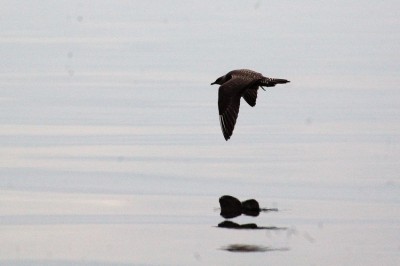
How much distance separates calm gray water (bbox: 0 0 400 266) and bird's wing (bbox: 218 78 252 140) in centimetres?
23

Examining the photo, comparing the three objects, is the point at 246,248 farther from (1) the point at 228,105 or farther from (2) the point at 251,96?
(2) the point at 251,96

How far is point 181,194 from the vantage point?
38.4ft

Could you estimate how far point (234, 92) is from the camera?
1364cm

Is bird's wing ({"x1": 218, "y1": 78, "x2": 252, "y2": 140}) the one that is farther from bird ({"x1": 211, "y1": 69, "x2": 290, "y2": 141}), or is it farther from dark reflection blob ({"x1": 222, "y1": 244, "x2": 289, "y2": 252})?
dark reflection blob ({"x1": 222, "y1": 244, "x2": 289, "y2": 252})

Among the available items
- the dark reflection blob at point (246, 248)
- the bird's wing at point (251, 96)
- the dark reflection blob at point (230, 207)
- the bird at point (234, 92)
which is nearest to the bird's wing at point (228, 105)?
the bird at point (234, 92)

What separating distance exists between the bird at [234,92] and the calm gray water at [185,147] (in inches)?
10.3

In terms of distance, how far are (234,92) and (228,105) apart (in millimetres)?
283

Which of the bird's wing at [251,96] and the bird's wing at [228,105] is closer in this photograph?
the bird's wing at [228,105]

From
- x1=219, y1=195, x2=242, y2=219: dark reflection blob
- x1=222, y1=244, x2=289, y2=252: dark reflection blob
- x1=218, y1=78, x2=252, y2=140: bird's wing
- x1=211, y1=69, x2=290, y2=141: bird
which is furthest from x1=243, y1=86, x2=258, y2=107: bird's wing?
x1=222, y1=244, x2=289, y2=252: dark reflection blob

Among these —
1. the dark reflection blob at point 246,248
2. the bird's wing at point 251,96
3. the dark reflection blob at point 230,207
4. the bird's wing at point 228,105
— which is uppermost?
the bird's wing at point 251,96

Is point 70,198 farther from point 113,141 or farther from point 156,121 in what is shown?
point 156,121

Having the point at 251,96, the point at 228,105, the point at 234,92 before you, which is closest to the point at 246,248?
the point at 228,105

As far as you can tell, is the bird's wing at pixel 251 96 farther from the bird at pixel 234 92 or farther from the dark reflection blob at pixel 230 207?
the dark reflection blob at pixel 230 207

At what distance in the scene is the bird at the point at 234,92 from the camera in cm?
1330
